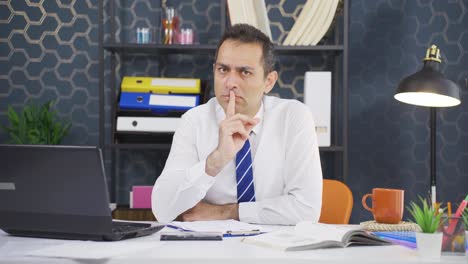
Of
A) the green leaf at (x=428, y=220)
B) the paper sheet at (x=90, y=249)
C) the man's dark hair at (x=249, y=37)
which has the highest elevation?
the man's dark hair at (x=249, y=37)

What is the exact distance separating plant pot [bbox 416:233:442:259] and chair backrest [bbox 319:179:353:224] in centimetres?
100

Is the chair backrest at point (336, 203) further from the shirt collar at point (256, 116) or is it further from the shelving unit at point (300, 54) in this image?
the shelving unit at point (300, 54)

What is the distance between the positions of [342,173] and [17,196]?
82.0 inches

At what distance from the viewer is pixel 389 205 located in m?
1.85

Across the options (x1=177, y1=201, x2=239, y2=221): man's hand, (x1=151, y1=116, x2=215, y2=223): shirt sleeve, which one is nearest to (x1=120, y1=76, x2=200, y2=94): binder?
(x1=151, y1=116, x2=215, y2=223): shirt sleeve

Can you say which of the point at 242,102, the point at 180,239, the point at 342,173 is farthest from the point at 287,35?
the point at 180,239

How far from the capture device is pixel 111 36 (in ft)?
10.9

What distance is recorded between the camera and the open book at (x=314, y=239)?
4.61 feet

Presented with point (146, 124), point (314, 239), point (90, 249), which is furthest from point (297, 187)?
point (146, 124)

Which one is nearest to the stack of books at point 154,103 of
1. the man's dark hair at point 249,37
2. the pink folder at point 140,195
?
the pink folder at point 140,195

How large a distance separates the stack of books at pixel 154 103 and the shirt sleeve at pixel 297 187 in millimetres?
888

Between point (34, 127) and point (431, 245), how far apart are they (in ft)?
7.90

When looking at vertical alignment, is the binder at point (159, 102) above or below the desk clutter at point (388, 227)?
above

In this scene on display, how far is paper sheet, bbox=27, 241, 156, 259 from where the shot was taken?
4.33ft
